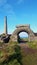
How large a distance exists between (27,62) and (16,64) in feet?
6.64

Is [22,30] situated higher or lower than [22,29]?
lower

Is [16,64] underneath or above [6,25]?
underneath

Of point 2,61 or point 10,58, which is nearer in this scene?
point 2,61

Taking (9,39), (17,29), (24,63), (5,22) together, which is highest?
(5,22)

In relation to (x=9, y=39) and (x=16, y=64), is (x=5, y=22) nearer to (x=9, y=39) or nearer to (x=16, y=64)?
(x=9, y=39)

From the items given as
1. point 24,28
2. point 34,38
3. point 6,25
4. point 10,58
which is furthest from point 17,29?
point 10,58

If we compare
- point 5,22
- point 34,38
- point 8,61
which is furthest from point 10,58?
point 5,22

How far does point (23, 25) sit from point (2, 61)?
66.7 feet

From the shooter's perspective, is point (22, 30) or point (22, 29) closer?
point (22, 29)

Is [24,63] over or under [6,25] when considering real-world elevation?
under

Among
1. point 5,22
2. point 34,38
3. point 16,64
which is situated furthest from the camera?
point 5,22

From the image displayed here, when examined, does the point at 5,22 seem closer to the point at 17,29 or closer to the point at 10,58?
the point at 17,29

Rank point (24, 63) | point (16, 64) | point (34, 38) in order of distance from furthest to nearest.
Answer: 1. point (34, 38)
2. point (24, 63)
3. point (16, 64)

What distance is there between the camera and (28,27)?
34.1 metres
